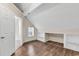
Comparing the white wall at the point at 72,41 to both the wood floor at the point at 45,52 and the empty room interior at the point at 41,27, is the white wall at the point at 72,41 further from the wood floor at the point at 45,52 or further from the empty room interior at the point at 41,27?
the wood floor at the point at 45,52

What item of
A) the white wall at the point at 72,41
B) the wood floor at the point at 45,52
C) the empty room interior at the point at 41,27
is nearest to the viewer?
the empty room interior at the point at 41,27

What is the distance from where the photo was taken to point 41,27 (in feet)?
16.2

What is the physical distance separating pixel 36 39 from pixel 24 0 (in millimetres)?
5811

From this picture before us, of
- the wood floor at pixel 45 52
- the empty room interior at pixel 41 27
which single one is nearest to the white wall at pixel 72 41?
the empty room interior at pixel 41 27

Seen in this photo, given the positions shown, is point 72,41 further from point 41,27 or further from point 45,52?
point 41,27

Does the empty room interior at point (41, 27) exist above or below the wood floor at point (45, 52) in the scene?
above

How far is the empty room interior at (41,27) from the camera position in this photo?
2.41m

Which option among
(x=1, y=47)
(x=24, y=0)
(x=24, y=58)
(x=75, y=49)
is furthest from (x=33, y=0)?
(x=75, y=49)

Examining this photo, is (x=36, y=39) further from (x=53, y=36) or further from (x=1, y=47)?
(x=1, y=47)

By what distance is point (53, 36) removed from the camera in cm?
565

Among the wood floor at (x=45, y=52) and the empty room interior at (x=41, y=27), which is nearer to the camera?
the empty room interior at (x=41, y=27)

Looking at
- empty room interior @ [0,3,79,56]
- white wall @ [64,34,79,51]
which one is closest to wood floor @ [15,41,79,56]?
empty room interior @ [0,3,79,56]

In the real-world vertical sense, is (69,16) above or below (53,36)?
above

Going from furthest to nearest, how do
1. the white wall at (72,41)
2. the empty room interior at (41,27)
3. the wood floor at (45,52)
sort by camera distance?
the white wall at (72,41) < the wood floor at (45,52) < the empty room interior at (41,27)
